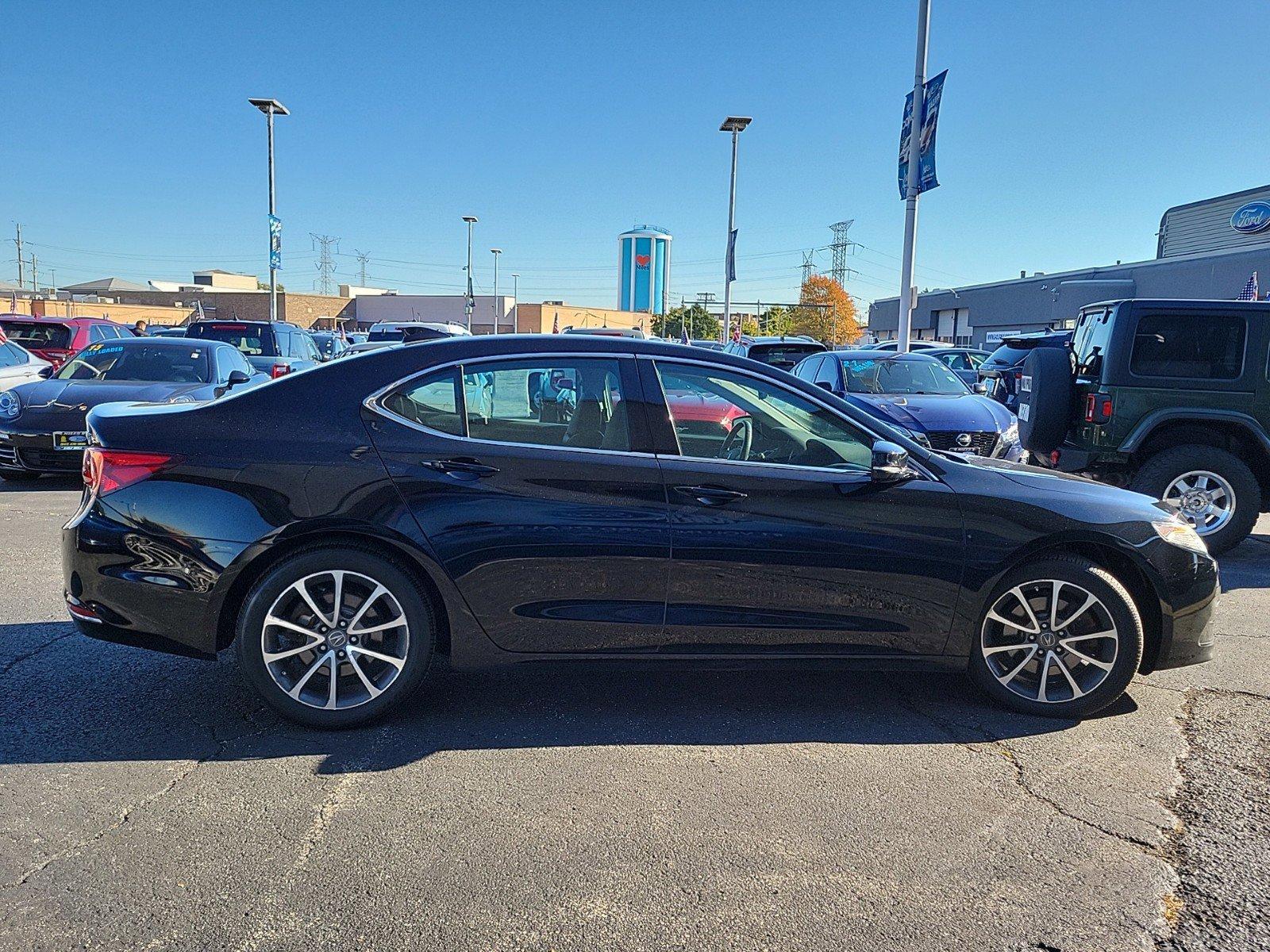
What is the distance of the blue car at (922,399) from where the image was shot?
978 cm

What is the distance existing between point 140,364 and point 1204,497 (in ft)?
35.3

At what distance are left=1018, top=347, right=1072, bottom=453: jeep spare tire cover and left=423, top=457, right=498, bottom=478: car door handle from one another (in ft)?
18.6

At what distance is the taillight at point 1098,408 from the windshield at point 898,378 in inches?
129

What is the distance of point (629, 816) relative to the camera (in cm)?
324

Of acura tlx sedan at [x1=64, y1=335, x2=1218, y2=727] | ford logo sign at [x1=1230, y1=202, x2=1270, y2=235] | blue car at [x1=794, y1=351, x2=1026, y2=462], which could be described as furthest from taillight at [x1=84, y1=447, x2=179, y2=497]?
ford logo sign at [x1=1230, y1=202, x2=1270, y2=235]

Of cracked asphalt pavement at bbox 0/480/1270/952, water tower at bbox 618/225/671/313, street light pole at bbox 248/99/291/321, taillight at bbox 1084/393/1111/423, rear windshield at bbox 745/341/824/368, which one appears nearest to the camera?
cracked asphalt pavement at bbox 0/480/1270/952

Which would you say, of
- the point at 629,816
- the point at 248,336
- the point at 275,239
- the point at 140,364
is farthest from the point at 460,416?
the point at 275,239

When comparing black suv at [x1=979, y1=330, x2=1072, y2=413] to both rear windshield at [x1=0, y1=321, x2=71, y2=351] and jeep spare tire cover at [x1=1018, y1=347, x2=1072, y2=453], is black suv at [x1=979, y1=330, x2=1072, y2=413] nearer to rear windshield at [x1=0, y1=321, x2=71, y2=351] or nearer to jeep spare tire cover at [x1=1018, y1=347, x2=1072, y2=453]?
jeep spare tire cover at [x1=1018, y1=347, x2=1072, y2=453]

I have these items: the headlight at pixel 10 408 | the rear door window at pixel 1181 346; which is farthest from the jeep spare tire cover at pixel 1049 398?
the headlight at pixel 10 408

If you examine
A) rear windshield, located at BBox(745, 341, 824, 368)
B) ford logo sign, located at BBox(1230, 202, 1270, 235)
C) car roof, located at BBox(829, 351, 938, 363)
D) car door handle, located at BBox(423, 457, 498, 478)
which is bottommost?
car door handle, located at BBox(423, 457, 498, 478)

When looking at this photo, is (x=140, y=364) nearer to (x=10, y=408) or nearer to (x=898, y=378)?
(x=10, y=408)

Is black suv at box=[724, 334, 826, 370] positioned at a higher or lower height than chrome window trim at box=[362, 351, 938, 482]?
higher

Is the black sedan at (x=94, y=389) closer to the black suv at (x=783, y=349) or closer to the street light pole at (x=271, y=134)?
the black suv at (x=783, y=349)

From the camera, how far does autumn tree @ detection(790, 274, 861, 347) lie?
278 feet
